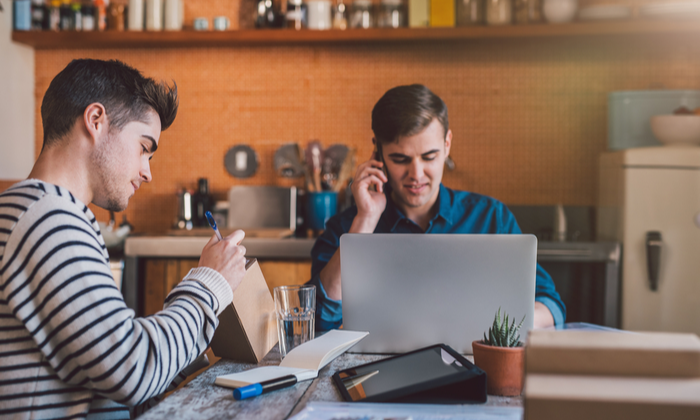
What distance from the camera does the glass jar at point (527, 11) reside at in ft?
8.95

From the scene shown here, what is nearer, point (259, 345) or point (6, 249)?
point (6, 249)

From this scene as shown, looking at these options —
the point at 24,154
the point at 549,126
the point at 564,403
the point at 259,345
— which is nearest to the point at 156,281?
the point at 24,154

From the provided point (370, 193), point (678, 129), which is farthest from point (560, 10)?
point (370, 193)

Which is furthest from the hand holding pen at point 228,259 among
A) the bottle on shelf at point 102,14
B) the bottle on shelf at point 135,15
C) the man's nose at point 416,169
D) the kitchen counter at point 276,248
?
the bottle on shelf at point 102,14

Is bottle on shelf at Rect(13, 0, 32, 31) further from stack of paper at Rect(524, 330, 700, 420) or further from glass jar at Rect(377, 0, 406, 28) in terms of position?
stack of paper at Rect(524, 330, 700, 420)

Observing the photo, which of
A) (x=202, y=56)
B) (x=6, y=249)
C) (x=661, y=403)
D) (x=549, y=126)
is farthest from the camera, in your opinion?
(x=202, y=56)

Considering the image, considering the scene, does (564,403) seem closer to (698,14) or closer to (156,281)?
(156,281)

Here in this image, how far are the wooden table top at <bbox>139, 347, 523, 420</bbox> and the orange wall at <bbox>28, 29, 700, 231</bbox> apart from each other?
2.18 m

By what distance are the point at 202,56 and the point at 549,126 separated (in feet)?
6.34

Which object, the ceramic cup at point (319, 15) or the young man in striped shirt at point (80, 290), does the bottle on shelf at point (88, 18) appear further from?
the young man in striped shirt at point (80, 290)

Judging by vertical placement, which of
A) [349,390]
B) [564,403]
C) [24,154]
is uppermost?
[24,154]

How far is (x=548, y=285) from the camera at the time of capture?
1.38 meters

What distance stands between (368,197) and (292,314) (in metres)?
0.60

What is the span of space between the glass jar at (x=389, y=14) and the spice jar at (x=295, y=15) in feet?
1.34
